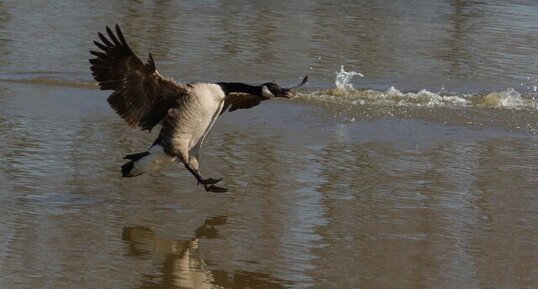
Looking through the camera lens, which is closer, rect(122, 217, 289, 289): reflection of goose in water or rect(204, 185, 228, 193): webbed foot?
rect(122, 217, 289, 289): reflection of goose in water

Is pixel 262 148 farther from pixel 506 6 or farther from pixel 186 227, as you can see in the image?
pixel 506 6

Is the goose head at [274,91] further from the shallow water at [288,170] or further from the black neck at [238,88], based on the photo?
the shallow water at [288,170]

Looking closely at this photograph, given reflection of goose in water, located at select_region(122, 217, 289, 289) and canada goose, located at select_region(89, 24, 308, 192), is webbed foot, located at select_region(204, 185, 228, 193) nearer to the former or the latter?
canada goose, located at select_region(89, 24, 308, 192)

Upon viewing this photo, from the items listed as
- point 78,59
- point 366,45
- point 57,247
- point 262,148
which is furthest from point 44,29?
point 57,247

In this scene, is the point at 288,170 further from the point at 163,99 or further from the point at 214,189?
the point at 163,99

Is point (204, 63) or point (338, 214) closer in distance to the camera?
point (338, 214)

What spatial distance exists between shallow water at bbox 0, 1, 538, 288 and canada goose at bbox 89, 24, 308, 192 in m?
0.26

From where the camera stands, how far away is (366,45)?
43.1 ft

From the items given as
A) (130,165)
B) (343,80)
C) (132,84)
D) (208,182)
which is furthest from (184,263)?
(343,80)

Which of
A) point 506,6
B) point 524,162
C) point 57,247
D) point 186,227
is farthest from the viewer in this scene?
point 506,6

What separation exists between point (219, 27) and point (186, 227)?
7.46m

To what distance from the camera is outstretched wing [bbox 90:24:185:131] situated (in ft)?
22.4

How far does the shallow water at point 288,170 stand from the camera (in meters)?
5.91

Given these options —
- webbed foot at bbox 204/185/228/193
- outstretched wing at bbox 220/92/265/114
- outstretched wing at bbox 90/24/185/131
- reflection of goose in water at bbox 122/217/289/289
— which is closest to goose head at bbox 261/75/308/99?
outstretched wing at bbox 220/92/265/114
